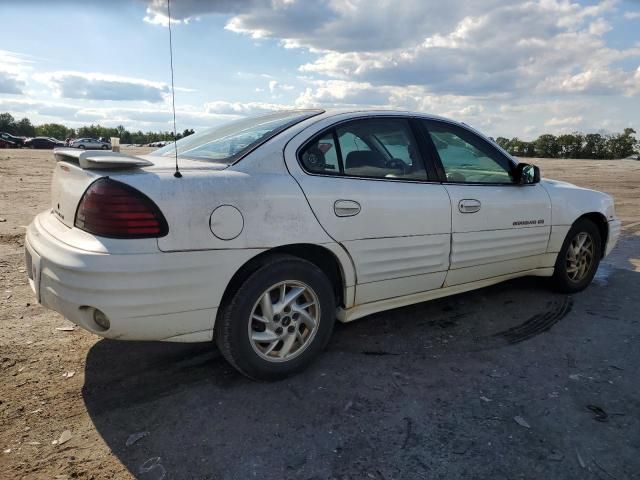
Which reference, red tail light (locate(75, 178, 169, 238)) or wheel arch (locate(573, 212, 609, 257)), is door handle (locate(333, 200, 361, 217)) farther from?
Result: wheel arch (locate(573, 212, 609, 257))

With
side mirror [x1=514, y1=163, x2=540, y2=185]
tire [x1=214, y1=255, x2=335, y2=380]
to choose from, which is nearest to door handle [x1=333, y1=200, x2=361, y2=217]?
tire [x1=214, y1=255, x2=335, y2=380]

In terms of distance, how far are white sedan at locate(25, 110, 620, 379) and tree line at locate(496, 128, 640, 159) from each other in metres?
50.7

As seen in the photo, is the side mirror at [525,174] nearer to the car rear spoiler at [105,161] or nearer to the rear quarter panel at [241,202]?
the rear quarter panel at [241,202]

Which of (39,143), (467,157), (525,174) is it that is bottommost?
(39,143)

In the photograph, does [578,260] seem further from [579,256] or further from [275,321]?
[275,321]

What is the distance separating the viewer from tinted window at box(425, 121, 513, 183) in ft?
12.3

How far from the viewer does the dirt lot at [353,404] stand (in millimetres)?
2301

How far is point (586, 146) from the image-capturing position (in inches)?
2079

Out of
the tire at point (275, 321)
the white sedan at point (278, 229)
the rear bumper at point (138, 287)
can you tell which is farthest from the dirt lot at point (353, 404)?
the rear bumper at point (138, 287)

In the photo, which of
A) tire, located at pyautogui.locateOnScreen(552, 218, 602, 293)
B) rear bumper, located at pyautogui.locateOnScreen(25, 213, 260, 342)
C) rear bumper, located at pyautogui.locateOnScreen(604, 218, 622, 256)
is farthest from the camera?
rear bumper, located at pyautogui.locateOnScreen(604, 218, 622, 256)

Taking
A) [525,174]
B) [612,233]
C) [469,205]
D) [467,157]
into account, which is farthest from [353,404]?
[612,233]

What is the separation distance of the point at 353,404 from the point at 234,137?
188 cm

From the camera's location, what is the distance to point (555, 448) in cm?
242

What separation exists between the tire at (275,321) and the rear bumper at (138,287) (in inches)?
4.4
